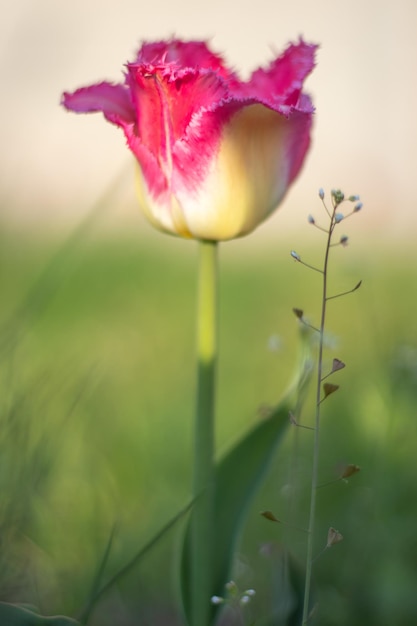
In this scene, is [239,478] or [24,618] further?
[239,478]

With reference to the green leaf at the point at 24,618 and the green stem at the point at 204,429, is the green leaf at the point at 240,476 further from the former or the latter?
the green leaf at the point at 24,618

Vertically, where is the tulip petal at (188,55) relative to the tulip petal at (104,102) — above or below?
above

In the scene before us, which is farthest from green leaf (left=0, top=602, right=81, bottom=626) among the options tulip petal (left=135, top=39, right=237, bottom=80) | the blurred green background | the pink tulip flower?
tulip petal (left=135, top=39, right=237, bottom=80)

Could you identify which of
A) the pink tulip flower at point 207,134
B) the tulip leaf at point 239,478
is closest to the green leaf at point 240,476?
the tulip leaf at point 239,478

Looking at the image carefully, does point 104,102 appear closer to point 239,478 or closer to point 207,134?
point 207,134

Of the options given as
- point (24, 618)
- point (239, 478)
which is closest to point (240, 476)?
point (239, 478)

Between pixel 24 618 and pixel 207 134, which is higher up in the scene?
pixel 207 134

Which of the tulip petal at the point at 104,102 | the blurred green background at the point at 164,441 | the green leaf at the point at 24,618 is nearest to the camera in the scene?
the green leaf at the point at 24,618
